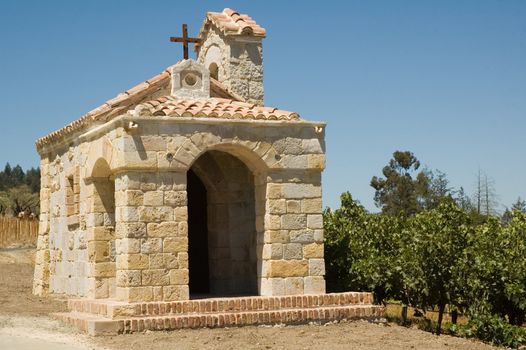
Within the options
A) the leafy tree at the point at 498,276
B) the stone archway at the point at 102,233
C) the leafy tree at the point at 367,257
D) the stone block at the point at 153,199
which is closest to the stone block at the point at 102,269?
the stone archway at the point at 102,233

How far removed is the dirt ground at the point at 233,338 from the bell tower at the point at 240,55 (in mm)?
4899

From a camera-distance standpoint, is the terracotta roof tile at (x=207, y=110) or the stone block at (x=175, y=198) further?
the terracotta roof tile at (x=207, y=110)

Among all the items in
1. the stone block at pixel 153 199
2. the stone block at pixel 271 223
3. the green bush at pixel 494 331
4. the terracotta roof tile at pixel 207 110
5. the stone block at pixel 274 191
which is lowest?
the green bush at pixel 494 331

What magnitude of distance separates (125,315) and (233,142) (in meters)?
3.02

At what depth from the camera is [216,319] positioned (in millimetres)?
11484

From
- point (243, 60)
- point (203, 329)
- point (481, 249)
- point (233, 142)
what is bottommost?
point (203, 329)

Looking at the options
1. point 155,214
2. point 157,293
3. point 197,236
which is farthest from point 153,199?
point 197,236

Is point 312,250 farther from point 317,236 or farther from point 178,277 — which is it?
point 178,277

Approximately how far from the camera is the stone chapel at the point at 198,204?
1178cm

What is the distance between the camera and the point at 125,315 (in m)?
11.2

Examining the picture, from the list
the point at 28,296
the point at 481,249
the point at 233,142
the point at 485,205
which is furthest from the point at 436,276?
the point at 485,205

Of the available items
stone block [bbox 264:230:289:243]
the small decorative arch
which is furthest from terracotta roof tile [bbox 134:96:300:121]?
stone block [bbox 264:230:289:243]

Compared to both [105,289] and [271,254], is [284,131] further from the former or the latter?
[105,289]

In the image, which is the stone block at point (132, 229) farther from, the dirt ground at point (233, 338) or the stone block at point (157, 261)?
the dirt ground at point (233, 338)
